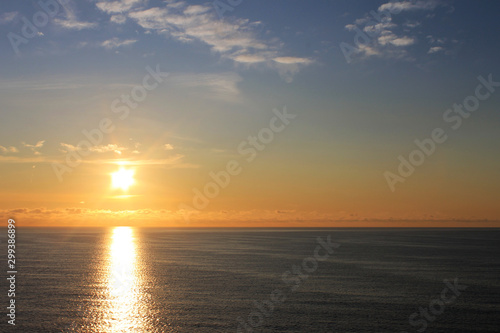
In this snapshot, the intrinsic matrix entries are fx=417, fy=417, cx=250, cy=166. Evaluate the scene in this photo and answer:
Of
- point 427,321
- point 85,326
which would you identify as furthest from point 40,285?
point 427,321

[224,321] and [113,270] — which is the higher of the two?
[113,270]

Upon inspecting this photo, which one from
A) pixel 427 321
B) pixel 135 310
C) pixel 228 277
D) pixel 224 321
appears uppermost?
pixel 228 277

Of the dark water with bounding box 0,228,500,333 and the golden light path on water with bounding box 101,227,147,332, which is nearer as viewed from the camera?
the dark water with bounding box 0,228,500,333

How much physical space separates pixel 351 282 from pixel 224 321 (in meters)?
25.9

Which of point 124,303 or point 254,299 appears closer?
point 124,303

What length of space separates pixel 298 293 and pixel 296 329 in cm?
1507

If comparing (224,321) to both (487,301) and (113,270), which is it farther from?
(113,270)

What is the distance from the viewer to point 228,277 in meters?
62.8

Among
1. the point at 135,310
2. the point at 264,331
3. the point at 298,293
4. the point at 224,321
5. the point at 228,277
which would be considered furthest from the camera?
the point at 228,277

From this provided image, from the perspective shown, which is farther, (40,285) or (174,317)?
(40,285)

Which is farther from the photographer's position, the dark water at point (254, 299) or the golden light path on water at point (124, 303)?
the golden light path on water at point (124, 303)

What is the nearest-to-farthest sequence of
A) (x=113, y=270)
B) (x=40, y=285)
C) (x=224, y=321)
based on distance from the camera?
(x=224, y=321)
(x=40, y=285)
(x=113, y=270)

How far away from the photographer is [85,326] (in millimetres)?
36281

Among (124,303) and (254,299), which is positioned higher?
(124,303)
